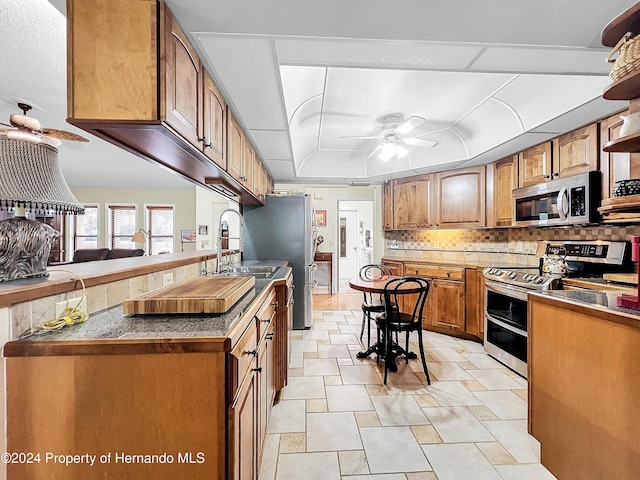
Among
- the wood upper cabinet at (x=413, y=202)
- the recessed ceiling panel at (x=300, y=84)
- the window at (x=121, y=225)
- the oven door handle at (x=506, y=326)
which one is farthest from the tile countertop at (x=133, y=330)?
the window at (x=121, y=225)

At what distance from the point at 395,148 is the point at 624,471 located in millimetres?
2797

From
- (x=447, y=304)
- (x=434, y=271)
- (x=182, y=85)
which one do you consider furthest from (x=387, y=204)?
(x=182, y=85)

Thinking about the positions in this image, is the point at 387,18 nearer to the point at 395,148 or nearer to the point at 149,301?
the point at 149,301

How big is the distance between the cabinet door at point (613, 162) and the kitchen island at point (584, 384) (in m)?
1.19

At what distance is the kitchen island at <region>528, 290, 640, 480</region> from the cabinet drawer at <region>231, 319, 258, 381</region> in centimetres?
143

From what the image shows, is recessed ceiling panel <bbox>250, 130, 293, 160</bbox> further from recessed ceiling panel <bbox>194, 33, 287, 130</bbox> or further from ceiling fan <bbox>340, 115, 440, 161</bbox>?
ceiling fan <bbox>340, 115, 440, 161</bbox>

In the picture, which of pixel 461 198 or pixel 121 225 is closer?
→ pixel 461 198

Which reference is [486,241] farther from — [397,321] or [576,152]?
[397,321]

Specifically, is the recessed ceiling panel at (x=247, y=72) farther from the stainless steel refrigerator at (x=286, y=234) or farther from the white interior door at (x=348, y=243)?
the white interior door at (x=348, y=243)

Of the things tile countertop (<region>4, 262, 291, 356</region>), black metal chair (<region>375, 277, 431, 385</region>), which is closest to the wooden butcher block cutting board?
tile countertop (<region>4, 262, 291, 356</region>)

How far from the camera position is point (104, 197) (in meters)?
7.86

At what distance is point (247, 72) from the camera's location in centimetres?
164

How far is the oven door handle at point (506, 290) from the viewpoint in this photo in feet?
8.11

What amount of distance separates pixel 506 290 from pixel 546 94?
5.50ft
